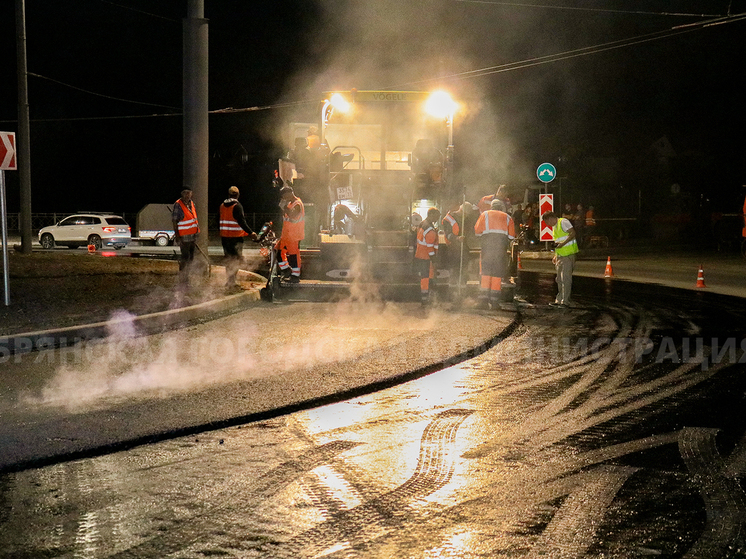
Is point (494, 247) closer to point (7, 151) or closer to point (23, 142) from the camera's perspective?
point (7, 151)

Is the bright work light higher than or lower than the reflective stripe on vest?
higher

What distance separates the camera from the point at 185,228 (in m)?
13.9

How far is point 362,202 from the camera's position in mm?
14438

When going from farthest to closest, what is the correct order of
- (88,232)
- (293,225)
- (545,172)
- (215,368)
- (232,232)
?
1. (88,232)
2. (545,172)
3. (232,232)
4. (293,225)
5. (215,368)

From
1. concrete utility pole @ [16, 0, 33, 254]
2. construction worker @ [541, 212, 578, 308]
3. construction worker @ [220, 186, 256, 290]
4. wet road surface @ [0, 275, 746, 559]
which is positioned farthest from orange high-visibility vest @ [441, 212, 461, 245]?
concrete utility pole @ [16, 0, 33, 254]

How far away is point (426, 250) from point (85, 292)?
17.7 feet

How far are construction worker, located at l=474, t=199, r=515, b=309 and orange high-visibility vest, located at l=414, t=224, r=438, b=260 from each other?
69 cm

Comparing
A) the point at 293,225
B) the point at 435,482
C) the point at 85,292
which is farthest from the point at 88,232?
the point at 435,482

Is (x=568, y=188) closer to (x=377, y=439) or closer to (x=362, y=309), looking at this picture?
(x=362, y=309)

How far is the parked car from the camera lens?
34.2 m

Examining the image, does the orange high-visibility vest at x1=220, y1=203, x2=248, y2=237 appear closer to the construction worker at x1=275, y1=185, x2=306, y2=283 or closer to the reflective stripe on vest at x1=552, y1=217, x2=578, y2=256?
the construction worker at x1=275, y1=185, x2=306, y2=283

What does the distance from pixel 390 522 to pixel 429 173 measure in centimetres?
997

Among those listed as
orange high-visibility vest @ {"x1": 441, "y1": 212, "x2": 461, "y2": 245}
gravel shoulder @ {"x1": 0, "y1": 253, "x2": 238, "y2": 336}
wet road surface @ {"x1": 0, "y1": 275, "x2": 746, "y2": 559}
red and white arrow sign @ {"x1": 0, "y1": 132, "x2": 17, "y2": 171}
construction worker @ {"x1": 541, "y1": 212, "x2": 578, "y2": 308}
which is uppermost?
red and white arrow sign @ {"x1": 0, "y1": 132, "x2": 17, "y2": 171}

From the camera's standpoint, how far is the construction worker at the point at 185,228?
45.6 ft
